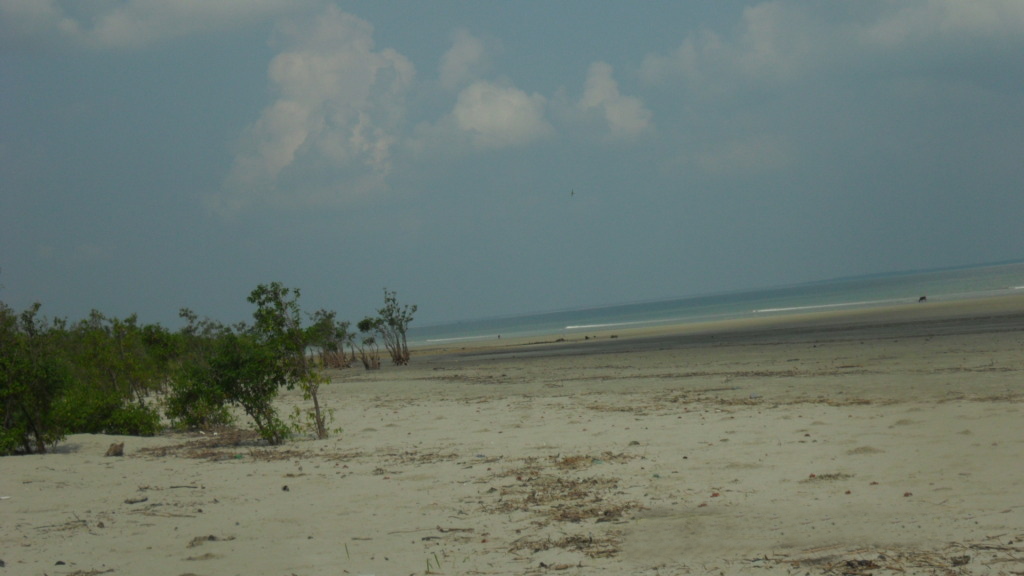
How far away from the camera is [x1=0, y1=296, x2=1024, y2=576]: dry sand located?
5.21 meters

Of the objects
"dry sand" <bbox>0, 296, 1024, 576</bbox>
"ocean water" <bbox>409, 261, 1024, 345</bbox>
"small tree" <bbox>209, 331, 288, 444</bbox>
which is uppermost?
"small tree" <bbox>209, 331, 288, 444</bbox>

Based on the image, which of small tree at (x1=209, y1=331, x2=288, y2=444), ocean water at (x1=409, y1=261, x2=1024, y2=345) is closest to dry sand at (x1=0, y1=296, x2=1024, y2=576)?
small tree at (x1=209, y1=331, x2=288, y2=444)

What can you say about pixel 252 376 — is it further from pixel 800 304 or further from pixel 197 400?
pixel 800 304

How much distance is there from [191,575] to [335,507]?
→ 203 cm

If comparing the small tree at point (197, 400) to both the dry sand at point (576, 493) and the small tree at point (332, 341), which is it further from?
the small tree at point (332, 341)

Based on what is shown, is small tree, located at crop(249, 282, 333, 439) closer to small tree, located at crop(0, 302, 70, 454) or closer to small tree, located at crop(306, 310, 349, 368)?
small tree, located at crop(0, 302, 70, 454)

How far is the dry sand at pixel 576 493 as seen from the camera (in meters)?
5.21

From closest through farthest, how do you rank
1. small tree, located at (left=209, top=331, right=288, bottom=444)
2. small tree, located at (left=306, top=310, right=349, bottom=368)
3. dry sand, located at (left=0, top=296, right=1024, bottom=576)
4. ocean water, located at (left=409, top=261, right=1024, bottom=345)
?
dry sand, located at (left=0, top=296, right=1024, bottom=576)
small tree, located at (left=209, top=331, right=288, bottom=444)
small tree, located at (left=306, top=310, right=349, bottom=368)
ocean water, located at (left=409, top=261, right=1024, bottom=345)

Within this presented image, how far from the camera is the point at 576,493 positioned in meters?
7.18

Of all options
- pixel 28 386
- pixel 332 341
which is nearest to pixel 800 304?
pixel 332 341

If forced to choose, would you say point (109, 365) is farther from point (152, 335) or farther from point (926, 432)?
point (926, 432)

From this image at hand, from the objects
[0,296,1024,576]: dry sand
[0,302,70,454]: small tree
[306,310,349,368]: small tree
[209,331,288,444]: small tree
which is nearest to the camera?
[0,296,1024,576]: dry sand

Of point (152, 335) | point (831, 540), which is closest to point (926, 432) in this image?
point (831, 540)

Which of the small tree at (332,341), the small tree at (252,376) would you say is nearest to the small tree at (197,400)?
the small tree at (252,376)
